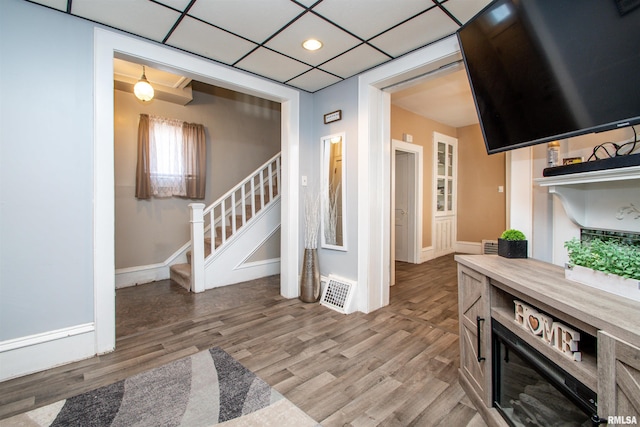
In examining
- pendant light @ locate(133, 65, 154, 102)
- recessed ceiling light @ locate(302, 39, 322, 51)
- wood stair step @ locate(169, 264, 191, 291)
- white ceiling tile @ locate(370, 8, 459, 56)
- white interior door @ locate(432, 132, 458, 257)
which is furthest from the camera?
white interior door @ locate(432, 132, 458, 257)

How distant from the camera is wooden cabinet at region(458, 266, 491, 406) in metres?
1.49

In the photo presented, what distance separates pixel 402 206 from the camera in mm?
5570

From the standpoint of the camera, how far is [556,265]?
60.6 inches

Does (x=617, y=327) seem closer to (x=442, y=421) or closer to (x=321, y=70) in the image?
(x=442, y=421)

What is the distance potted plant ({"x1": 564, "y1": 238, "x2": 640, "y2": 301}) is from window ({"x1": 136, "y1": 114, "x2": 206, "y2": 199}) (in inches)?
182

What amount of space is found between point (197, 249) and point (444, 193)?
196 inches

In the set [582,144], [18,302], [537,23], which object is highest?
[537,23]

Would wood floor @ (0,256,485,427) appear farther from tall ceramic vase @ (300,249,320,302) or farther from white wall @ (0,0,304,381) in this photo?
white wall @ (0,0,304,381)

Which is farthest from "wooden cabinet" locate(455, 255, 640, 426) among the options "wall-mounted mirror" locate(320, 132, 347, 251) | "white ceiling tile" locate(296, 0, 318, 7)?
"white ceiling tile" locate(296, 0, 318, 7)

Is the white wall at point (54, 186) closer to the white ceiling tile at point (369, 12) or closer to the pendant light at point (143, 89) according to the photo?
the pendant light at point (143, 89)

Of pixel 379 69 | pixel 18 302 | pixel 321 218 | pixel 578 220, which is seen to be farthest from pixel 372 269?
pixel 18 302

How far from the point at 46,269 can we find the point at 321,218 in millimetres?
2481

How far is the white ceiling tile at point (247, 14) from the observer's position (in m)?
1.97

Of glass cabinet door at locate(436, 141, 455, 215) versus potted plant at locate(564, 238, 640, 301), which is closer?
potted plant at locate(564, 238, 640, 301)
